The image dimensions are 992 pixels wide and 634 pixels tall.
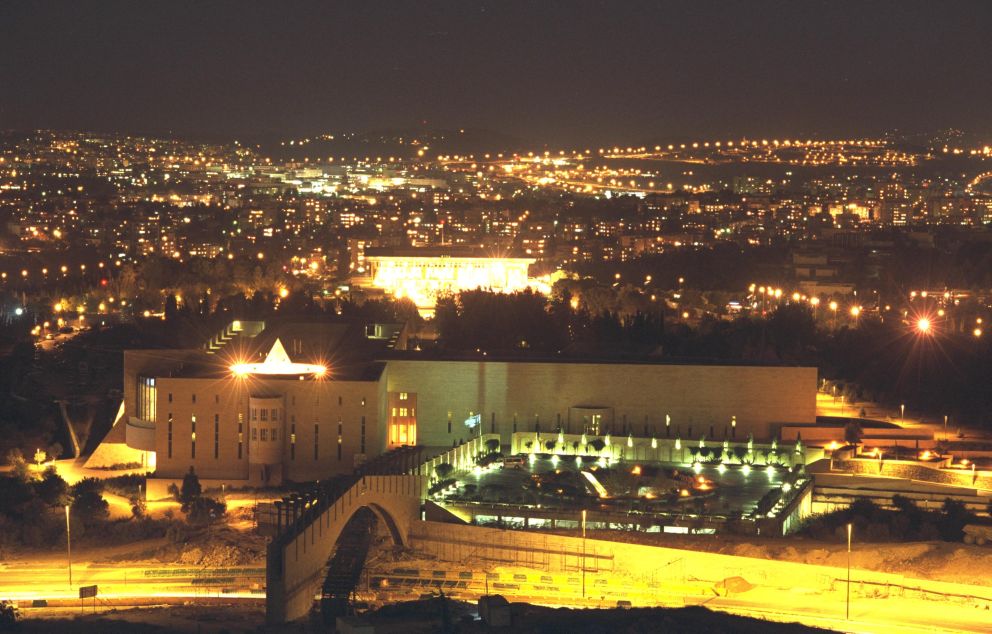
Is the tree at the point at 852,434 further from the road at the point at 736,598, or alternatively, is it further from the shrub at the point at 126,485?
the shrub at the point at 126,485

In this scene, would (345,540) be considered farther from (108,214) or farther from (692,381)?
(108,214)

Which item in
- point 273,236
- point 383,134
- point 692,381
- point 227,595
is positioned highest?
point 383,134

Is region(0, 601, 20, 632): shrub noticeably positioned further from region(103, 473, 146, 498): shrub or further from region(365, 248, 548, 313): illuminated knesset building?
region(365, 248, 548, 313): illuminated knesset building

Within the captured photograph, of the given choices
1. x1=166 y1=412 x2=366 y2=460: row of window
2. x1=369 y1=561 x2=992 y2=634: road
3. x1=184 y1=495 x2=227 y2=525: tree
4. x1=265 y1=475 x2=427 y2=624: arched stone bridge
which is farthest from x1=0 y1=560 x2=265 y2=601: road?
x1=166 y1=412 x2=366 y2=460: row of window

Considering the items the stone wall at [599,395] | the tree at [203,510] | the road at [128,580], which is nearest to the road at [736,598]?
the road at [128,580]

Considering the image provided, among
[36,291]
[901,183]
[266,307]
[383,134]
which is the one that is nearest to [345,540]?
[266,307]
